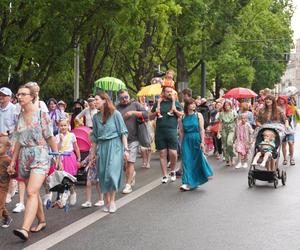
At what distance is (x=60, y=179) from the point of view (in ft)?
27.1

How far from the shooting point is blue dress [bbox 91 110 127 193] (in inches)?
348

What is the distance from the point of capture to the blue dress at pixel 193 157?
11312 millimetres

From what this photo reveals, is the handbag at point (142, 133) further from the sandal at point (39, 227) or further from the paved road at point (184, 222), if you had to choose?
the sandal at point (39, 227)

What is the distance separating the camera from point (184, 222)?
27.1ft

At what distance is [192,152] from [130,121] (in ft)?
4.14

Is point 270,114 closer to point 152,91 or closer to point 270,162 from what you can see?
point 270,162

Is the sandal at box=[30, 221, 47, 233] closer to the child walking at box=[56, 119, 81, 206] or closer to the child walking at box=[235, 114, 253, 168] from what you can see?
the child walking at box=[56, 119, 81, 206]

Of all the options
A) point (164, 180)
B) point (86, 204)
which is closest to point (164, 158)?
point (164, 180)

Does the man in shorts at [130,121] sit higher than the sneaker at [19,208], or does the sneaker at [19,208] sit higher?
the man in shorts at [130,121]

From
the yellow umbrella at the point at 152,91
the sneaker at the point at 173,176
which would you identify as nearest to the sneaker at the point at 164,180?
the sneaker at the point at 173,176

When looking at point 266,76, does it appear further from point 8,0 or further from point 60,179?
point 60,179

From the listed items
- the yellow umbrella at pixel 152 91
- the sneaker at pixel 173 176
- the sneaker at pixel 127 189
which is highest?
the yellow umbrella at pixel 152 91

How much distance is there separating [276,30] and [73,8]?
152 feet

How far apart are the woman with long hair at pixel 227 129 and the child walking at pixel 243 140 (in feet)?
0.57
